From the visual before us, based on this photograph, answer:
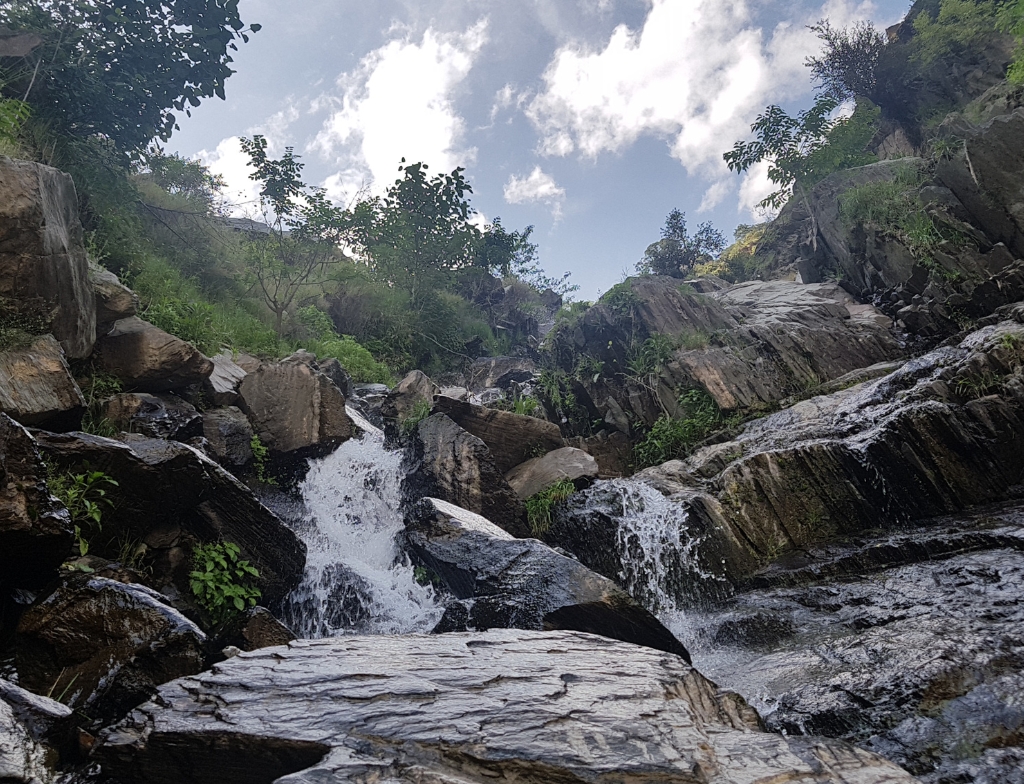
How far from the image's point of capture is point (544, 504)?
11.1 m

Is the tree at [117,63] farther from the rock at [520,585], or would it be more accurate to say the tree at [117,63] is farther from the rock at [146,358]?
the rock at [520,585]

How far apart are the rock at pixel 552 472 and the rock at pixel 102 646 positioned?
7.80m

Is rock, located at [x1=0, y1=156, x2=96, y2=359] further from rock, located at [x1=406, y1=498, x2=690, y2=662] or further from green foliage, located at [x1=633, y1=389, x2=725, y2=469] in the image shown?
green foliage, located at [x1=633, y1=389, x2=725, y2=469]

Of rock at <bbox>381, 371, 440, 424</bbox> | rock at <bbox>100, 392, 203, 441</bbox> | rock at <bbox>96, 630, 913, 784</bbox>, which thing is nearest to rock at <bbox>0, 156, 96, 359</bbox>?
rock at <bbox>100, 392, 203, 441</bbox>

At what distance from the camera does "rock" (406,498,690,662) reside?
623cm

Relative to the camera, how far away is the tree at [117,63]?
1255cm

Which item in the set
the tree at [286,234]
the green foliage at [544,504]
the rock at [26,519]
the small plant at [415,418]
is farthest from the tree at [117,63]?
the green foliage at [544,504]

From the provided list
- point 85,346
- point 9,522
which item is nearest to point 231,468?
point 85,346

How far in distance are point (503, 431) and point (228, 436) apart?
20.3 ft

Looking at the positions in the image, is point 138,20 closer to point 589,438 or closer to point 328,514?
point 328,514

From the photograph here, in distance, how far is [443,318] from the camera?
2650 cm

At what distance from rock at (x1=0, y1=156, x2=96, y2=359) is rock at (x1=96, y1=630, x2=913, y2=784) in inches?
260

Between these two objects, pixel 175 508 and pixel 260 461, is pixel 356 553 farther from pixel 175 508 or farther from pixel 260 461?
pixel 175 508

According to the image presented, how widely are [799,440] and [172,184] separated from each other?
24496mm
